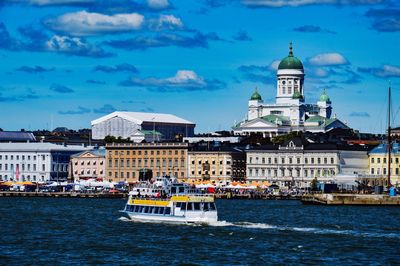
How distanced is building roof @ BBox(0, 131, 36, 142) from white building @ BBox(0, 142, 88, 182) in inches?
957

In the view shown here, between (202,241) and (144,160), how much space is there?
305 feet

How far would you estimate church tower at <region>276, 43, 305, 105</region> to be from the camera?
183 m

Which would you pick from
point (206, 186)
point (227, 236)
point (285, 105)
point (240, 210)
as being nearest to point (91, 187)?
point (206, 186)

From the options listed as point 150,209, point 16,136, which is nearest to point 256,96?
point 16,136

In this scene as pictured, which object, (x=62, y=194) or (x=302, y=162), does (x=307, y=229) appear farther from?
(x=302, y=162)

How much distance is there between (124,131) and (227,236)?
139 metres

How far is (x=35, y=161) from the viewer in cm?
15962

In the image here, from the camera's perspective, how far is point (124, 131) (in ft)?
640

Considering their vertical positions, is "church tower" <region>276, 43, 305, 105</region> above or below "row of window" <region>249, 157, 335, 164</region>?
above

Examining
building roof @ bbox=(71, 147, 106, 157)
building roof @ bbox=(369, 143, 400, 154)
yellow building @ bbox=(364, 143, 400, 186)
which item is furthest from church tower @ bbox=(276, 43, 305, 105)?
yellow building @ bbox=(364, 143, 400, 186)

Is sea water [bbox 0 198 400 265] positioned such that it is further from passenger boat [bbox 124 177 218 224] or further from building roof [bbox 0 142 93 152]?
building roof [bbox 0 142 93 152]

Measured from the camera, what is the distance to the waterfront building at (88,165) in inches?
6068

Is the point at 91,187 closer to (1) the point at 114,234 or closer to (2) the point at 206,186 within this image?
(2) the point at 206,186

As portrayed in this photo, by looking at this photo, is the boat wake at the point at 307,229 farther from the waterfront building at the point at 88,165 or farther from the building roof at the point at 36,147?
the building roof at the point at 36,147
